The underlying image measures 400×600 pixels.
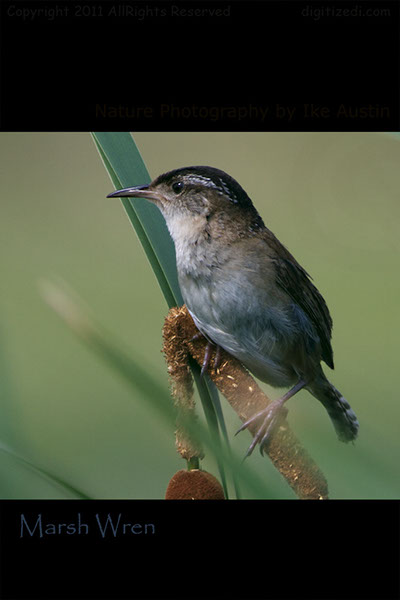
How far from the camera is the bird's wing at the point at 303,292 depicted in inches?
64.1

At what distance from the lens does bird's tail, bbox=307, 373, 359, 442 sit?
65.3 inches

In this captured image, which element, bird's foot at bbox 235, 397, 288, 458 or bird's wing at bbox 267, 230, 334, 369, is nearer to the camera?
bird's foot at bbox 235, 397, 288, 458

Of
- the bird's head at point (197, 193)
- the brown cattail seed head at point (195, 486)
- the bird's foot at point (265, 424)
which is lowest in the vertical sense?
the brown cattail seed head at point (195, 486)

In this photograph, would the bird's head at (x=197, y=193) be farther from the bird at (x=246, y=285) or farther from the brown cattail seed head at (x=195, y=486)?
the brown cattail seed head at (x=195, y=486)

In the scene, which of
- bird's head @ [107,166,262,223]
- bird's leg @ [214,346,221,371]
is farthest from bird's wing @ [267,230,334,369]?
bird's leg @ [214,346,221,371]

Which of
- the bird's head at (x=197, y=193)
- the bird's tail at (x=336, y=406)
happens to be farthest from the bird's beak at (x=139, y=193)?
the bird's tail at (x=336, y=406)

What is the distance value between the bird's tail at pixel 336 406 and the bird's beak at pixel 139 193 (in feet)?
2.44

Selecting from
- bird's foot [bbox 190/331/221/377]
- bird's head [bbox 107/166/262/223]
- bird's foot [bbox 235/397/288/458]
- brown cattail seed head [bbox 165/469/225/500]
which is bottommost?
brown cattail seed head [bbox 165/469/225/500]

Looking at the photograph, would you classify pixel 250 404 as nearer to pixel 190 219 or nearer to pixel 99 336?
pixel 99 336

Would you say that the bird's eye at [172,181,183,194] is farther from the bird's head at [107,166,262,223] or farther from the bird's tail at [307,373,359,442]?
the bird's tail at [307,373,359,442]

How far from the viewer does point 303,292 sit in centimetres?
166

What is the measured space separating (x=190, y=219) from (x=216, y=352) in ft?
1.67

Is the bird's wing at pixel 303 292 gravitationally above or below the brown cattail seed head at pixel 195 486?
above
